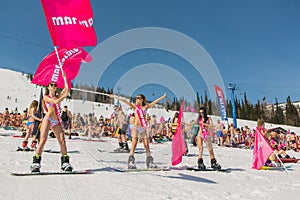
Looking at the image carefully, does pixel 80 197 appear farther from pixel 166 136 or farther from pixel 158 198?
pixel 166 136

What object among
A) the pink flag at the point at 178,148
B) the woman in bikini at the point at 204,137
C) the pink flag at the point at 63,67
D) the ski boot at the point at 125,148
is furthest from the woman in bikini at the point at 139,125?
the ski boot at the point at 125,148

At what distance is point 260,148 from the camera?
6859 mm

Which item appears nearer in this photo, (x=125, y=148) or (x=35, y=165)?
(x=35, y=165)

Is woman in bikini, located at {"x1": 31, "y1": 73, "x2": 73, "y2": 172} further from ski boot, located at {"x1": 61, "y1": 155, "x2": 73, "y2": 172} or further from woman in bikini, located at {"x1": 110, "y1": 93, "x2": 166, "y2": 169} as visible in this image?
woman in bikini, located at {"x1": 110, "y1": 93, "x2": 166, "y2": 169}

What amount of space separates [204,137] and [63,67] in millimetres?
4917

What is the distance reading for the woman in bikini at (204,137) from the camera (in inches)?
226

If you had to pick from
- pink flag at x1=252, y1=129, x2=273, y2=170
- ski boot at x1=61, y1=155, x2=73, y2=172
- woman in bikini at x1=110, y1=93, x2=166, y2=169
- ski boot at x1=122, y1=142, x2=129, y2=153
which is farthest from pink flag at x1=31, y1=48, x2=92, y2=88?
pink flag at x1=252, y1=129, x2=273, y2=170

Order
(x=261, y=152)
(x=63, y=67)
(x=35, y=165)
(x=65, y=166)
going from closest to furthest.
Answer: (x=35, y=165) < (x=65, y=166) < (x=261, y=152) < (x=63, y=67)

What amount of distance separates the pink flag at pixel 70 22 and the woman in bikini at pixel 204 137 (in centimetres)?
314

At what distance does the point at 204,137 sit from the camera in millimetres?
5832

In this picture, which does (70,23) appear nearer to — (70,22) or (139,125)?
(70,22)

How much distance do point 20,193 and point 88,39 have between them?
384 cm

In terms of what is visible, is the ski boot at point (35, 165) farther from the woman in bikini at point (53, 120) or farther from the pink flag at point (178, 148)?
the pink flag at point (178, 148)

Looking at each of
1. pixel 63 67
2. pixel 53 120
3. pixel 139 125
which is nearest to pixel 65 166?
pixel 53 120
